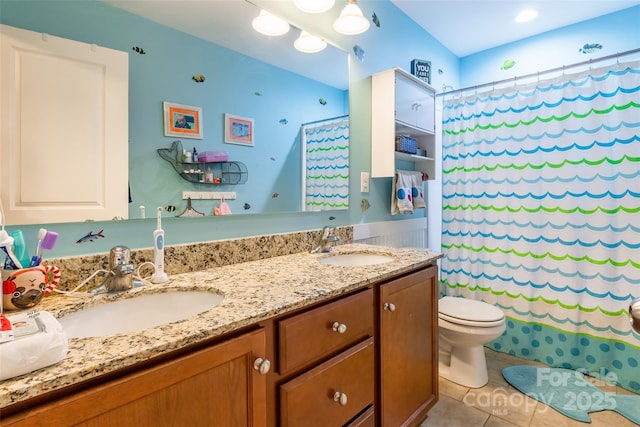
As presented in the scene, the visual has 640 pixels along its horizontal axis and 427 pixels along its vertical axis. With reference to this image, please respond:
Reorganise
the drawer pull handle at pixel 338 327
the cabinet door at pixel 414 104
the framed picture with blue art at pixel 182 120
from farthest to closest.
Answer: the cabinet door at pixel 414 104 < the framed picture with blue art at pixel 182 120 < the drawer pull handle at pixel 338 327

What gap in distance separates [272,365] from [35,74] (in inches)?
39.2

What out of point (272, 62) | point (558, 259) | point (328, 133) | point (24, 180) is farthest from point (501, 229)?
point (24, 180)

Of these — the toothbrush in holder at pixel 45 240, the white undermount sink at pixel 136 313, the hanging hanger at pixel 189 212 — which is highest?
the hanging hanger at pixel 189 212

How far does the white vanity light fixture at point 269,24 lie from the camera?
1358 mm

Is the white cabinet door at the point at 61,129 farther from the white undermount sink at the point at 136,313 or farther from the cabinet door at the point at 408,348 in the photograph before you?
the cabinet door at the point at 408,348

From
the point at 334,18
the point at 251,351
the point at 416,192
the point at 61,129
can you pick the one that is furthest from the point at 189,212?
the point at 416,192

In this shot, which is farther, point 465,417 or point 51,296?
point 465,417

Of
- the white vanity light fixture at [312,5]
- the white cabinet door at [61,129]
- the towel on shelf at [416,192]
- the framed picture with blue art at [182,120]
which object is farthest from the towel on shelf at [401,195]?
the white cabinet door at [61,129]

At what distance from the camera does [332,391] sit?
954mm

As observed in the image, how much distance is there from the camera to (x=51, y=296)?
845 mm

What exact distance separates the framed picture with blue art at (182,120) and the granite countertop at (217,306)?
502 millimetres

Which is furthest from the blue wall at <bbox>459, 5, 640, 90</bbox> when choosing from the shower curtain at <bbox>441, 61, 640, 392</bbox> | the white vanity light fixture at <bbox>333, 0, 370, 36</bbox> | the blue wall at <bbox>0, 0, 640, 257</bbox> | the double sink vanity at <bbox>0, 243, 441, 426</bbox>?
the double sink vanity at <bbox>0, 243, 441, 426</bbox>

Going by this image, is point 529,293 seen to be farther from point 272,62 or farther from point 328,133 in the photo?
point 272,62

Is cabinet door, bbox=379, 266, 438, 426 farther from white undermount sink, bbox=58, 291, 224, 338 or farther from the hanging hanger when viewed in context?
the hanging hanger
